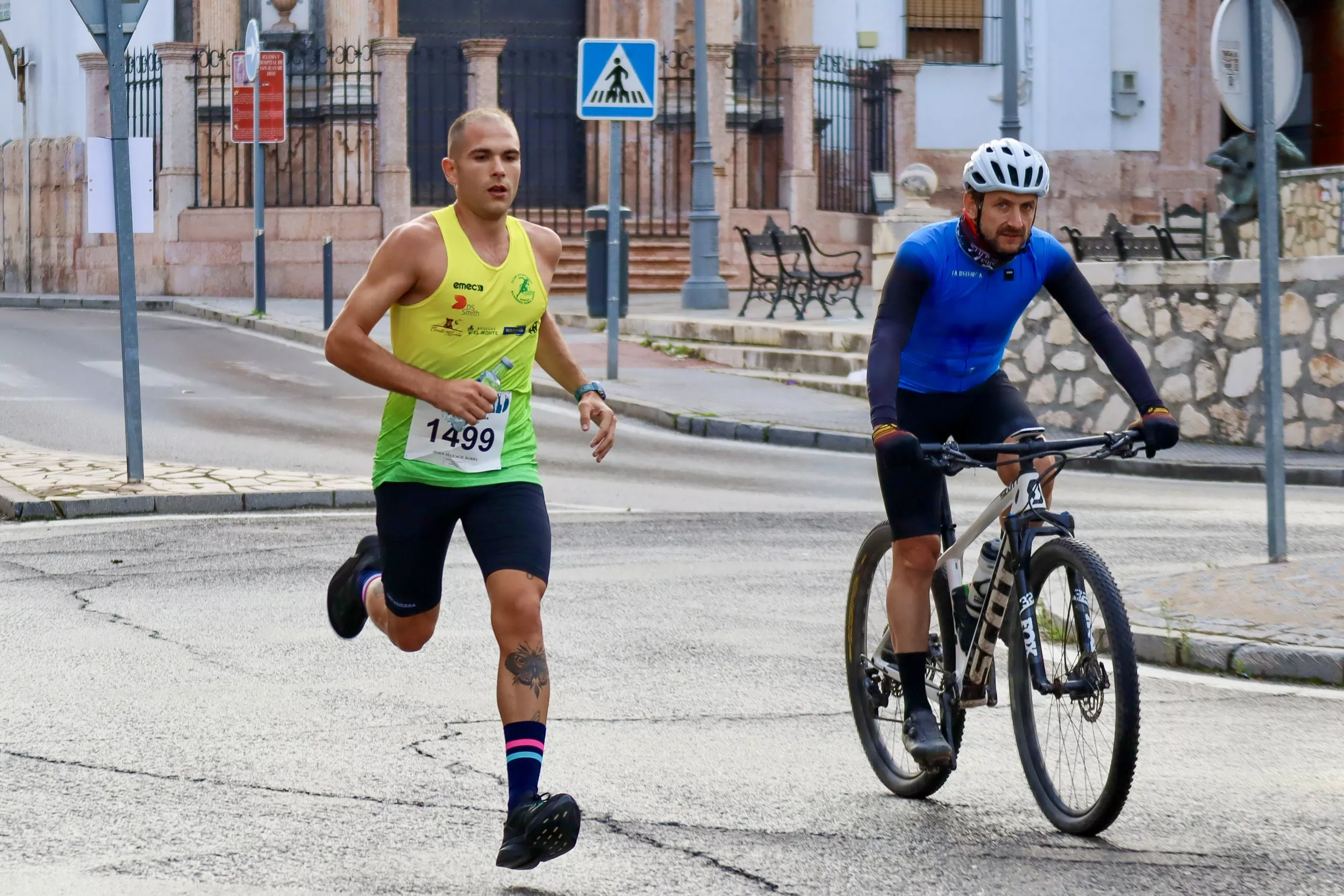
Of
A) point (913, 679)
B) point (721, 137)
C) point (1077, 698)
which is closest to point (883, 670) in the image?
point (913, 679)

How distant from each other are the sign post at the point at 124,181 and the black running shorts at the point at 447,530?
694cm

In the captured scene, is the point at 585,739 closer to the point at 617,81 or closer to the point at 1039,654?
the point at 1039,654

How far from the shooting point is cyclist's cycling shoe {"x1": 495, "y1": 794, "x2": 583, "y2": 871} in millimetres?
4422

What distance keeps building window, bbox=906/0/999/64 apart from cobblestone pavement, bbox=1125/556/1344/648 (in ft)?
85.3

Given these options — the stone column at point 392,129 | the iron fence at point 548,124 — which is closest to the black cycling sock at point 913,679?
the stone column at point 392,129

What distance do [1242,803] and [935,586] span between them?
94cm

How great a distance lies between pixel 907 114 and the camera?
32.3m

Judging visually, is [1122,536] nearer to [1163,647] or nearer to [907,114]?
[1163,647]

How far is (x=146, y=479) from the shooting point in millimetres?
12156

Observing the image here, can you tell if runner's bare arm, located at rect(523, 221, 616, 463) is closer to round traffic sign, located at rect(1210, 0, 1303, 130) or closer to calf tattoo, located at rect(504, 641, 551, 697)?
calf tattoo, located at rect(504, 641, 551, 697)

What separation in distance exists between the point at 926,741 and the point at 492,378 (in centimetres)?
141

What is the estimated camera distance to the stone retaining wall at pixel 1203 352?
14250 millimetres

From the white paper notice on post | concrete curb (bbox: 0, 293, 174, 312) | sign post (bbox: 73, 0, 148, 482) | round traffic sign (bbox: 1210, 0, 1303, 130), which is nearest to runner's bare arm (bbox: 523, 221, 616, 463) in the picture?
round traffic sign (bbox: 1210, 0, 1303, 130)

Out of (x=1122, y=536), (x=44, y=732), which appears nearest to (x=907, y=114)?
(x=1122, y=536)
